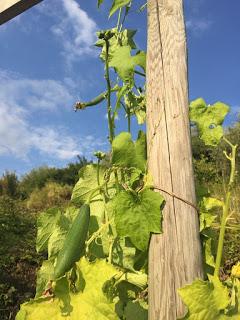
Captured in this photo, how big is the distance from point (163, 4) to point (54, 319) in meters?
0.87

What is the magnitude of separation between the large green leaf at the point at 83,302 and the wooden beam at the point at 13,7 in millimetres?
1456

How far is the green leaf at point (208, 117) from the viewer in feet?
5.12

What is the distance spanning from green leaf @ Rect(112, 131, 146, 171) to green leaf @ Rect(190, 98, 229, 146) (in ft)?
0.74

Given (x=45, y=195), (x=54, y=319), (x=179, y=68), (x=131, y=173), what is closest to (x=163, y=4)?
(x=179, y=68)

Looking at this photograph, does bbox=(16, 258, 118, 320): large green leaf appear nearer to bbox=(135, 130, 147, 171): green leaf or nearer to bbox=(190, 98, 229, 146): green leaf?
bbox=(135, 130, 147, 171): green leaf

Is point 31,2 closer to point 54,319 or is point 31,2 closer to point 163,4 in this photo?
point 163,4

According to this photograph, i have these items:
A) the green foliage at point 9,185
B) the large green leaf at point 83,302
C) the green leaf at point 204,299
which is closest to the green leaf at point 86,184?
the large green leaf at point 83,302

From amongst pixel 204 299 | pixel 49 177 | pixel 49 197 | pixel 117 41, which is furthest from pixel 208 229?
pixel 49 177

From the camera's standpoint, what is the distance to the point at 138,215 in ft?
4.17

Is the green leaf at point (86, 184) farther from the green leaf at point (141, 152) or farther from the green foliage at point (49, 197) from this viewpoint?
the green foliage at point (49, 197)

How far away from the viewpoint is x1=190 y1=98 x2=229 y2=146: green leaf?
5.12ft

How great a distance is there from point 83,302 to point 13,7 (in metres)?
1.64

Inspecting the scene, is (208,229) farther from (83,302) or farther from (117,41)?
(117,41)

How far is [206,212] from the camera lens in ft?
4.77
